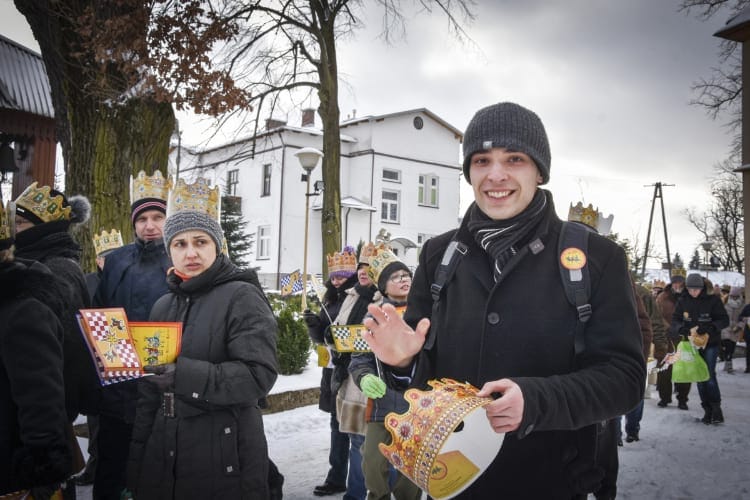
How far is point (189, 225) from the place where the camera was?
119 inches

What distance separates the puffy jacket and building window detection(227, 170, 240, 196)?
30.5 m

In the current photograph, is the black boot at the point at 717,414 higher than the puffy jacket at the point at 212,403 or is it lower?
lower

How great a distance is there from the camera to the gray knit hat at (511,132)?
1905 millimetres

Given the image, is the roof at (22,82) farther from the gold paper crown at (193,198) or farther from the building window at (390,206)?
the building window at (390,206)

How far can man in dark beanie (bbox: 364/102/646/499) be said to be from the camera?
65.6 inches

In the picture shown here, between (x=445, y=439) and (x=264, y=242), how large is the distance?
96.8 ft

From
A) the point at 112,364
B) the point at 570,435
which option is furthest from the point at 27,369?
the point at 570,435

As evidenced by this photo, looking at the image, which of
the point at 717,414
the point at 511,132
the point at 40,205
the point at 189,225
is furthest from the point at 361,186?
the point at 511,132

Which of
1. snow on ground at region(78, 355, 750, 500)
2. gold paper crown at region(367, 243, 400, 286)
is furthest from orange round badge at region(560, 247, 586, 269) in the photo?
snow on ground at region(78, 355, 750, 500)

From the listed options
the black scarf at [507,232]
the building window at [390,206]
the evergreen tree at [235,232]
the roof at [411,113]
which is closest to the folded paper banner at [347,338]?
the black scarf at [507,232]

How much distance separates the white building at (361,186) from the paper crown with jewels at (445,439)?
2628cm

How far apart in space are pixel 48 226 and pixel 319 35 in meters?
11.7

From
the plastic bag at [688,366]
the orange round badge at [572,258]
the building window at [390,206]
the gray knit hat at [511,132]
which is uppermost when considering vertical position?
the building window at [390,206]

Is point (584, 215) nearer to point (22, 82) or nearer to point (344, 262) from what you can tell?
point (344, 262)
